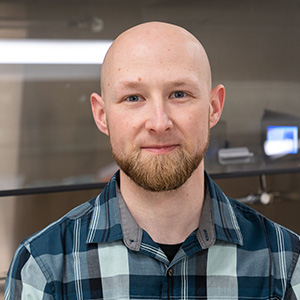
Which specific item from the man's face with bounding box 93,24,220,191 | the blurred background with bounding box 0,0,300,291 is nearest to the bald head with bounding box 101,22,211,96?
the man's face with bounding box 93,24,220,191

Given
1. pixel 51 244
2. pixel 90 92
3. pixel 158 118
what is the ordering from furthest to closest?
pixel 90 92 < pixel 51 244 < pixel 158 118

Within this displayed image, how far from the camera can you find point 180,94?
39.0 inches

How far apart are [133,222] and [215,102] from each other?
1.08 ft

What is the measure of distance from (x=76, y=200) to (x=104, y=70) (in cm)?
92

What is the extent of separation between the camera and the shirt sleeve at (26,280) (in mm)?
1004

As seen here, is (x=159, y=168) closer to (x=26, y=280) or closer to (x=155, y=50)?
(x=155, y=50)

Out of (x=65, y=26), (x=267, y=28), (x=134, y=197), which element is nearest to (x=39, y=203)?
(x=65, y=26)

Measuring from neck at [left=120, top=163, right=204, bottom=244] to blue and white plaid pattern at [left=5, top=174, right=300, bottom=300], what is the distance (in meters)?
0.03

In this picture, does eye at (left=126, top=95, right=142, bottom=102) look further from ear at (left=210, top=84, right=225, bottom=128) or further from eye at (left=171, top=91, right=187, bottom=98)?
ear at (left=210, top=84, right=225, bottom=128)

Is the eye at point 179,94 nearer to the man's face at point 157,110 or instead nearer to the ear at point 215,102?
the man's face at point 157,110

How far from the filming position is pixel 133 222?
1.05 metres

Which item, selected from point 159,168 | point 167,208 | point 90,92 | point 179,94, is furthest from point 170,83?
point 90,92

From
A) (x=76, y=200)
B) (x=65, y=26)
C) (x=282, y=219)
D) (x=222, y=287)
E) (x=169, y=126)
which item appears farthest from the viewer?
(x=282, y=219)

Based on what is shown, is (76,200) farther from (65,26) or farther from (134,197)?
(134,197)
